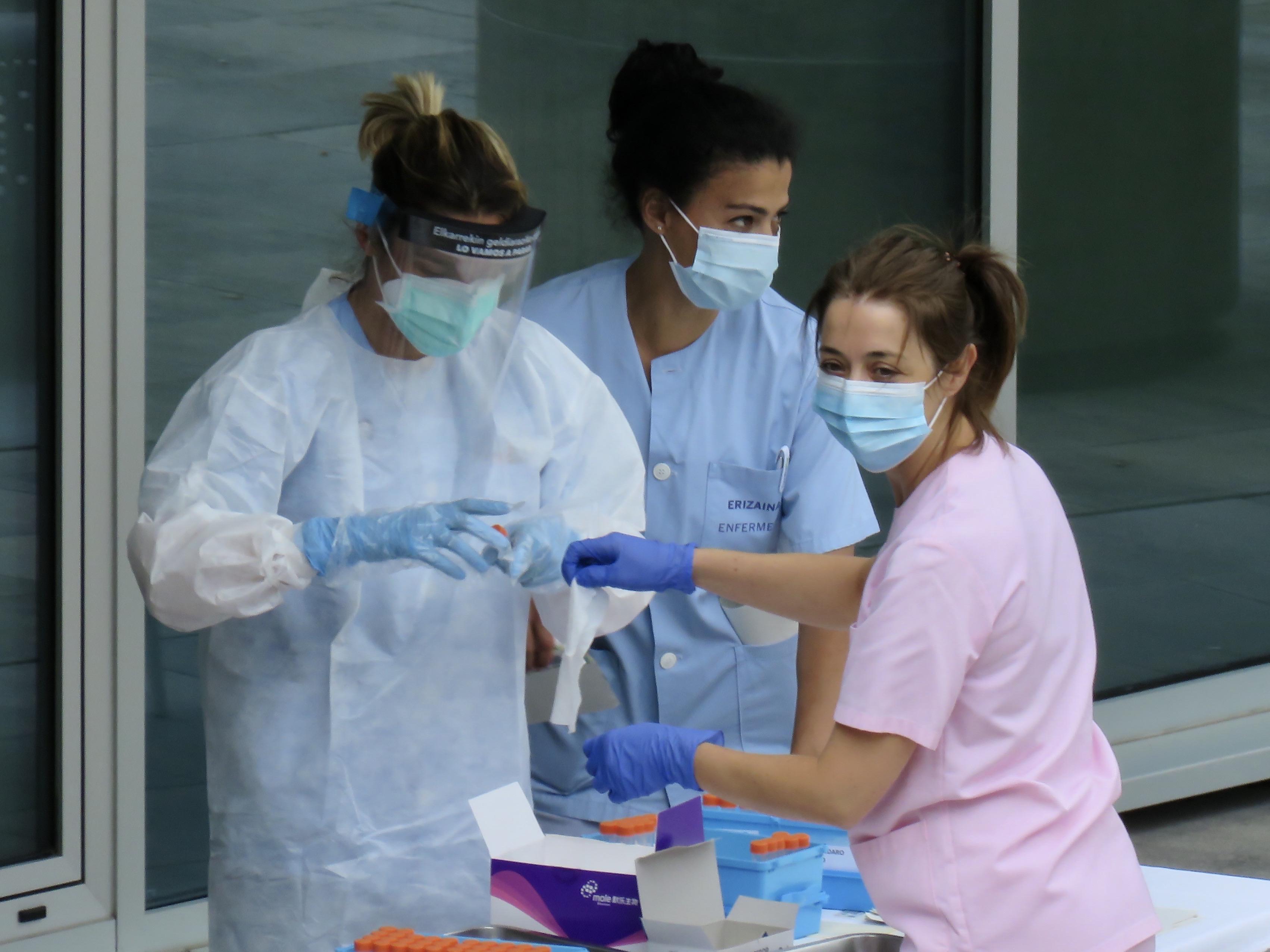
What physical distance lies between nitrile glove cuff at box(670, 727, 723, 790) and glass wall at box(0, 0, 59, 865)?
1394 millimetres

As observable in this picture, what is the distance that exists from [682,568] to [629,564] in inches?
2.3

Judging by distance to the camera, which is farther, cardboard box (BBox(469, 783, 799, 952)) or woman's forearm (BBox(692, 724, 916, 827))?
cardboard box (BBox(469, 783, 799, 952))

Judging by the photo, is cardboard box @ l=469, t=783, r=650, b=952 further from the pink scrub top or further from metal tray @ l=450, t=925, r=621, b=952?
the pink scrub top

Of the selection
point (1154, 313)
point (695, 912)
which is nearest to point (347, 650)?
point (695, 912)

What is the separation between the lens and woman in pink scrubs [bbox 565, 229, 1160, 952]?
1.27 m

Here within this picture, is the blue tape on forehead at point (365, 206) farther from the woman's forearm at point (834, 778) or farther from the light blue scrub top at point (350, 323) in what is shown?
the woman's forearm at point (834, 778)

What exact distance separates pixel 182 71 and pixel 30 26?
239 millimetres

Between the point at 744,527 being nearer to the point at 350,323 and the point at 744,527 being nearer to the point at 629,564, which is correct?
the point at 629,564

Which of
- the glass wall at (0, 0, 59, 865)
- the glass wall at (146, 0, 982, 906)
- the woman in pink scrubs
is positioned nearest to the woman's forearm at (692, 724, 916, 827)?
the woman in pink scrubs

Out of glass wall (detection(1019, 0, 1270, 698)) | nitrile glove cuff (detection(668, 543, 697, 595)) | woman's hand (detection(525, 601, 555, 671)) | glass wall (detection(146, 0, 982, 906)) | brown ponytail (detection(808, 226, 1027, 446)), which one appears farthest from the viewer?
glass wall (detection(1019, 0, 1270, 698))

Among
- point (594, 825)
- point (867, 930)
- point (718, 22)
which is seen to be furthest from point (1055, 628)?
point (718, 22)

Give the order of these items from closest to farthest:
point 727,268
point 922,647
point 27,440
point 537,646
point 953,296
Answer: point 922,647
point 953,296
point 537,646
point 727,268
point 27,440

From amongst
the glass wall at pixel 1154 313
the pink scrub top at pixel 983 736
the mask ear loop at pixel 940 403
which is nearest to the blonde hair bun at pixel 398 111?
the mask ear loop at pixel 940 403

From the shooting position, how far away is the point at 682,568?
1.62m
